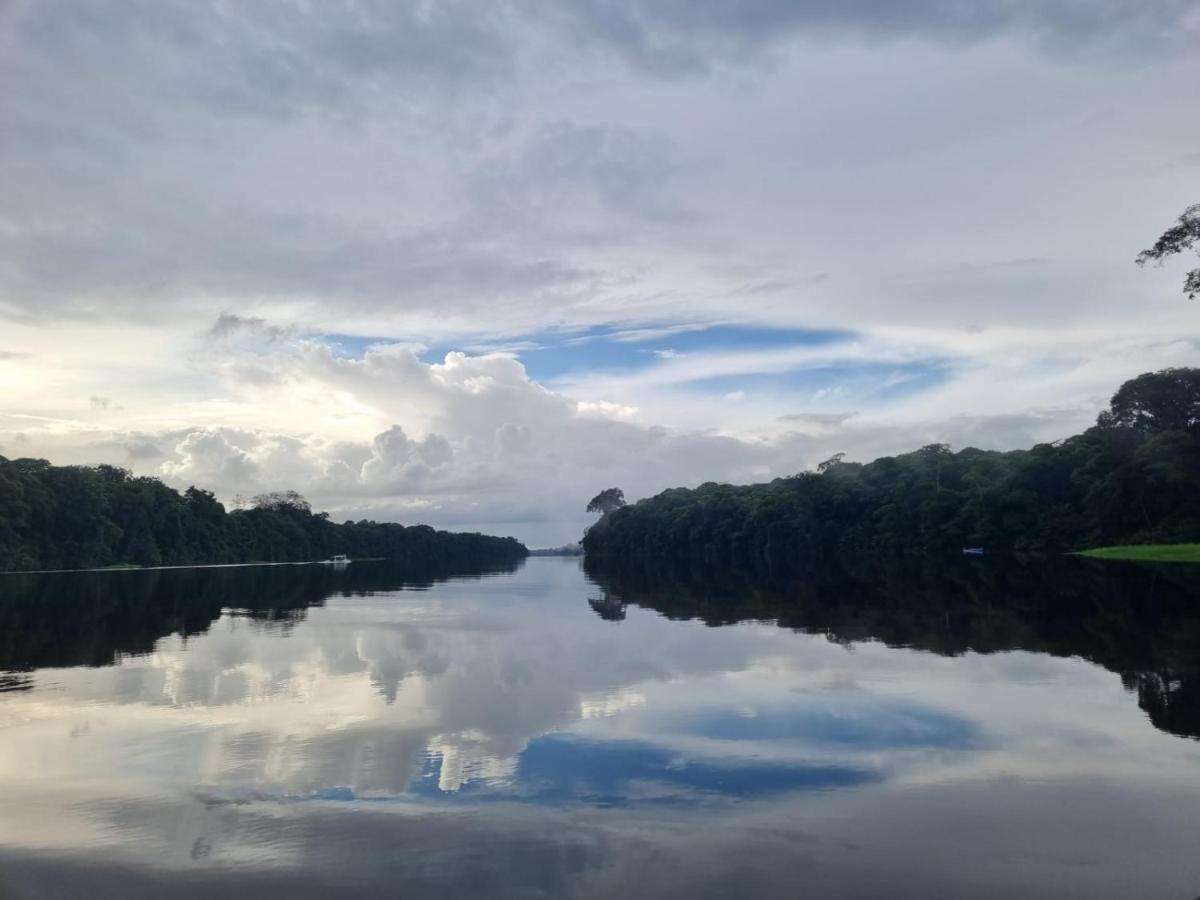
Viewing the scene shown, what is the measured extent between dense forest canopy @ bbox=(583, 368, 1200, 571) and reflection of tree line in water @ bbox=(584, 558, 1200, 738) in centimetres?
2583

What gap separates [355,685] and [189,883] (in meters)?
11.6

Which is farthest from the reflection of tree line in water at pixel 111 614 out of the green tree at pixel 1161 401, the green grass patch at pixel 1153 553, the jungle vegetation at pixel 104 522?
the green tree at pixel 1161 401

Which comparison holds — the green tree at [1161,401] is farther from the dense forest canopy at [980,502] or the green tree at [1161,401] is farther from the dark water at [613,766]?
the dark water at [613,766]

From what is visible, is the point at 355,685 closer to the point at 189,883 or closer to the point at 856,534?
the point at 189,883

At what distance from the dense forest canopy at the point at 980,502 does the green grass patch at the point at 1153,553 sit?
4.13 meters

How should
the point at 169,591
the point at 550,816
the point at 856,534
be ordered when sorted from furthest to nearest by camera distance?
the point at 856,534
the point at 169,591
the point at 550,816

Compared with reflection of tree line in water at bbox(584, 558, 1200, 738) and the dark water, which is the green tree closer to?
reflection of tree line in water at bbox(584, 558, 1200, 738)

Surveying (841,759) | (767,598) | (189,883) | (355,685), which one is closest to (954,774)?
(841,759)

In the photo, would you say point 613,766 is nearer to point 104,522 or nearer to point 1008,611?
point 1008,611

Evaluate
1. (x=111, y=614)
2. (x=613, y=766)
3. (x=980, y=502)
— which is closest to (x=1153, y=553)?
(x=980, y=502)

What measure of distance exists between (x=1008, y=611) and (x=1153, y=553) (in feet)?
159

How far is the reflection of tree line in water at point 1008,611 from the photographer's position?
20594 mm

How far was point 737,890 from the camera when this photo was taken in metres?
8.39

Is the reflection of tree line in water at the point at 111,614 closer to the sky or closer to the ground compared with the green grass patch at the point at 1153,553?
closer to the ground
